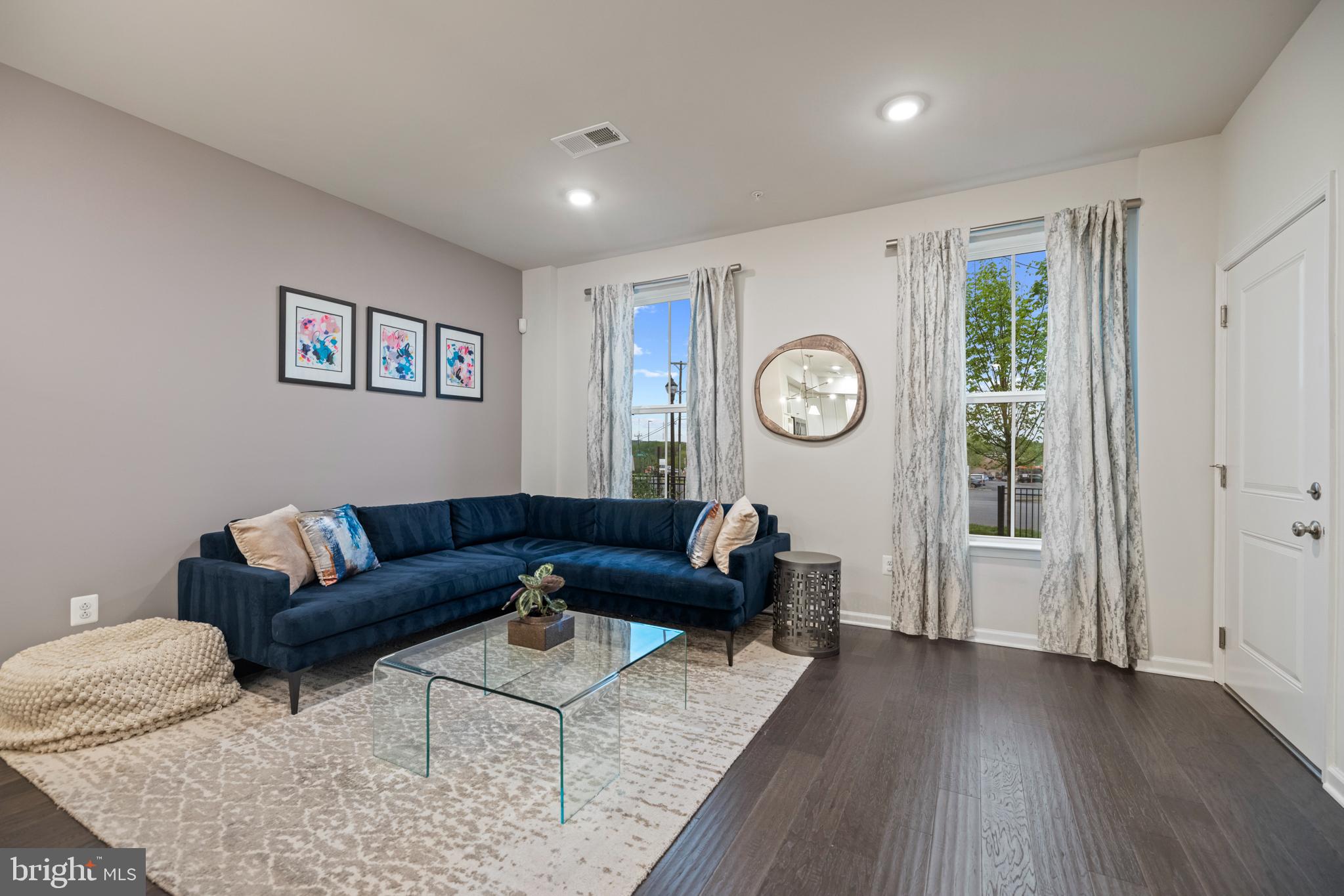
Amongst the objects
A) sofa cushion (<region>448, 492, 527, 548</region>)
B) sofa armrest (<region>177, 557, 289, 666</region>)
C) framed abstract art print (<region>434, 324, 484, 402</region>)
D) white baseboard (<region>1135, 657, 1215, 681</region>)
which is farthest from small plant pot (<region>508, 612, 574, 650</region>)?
white baseboard (<region>1135, 657, 1215, 681</region>)

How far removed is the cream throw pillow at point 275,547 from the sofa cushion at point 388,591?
82mm

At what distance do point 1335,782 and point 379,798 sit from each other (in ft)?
10.6

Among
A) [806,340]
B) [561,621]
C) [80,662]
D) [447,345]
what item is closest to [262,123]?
[447,345]

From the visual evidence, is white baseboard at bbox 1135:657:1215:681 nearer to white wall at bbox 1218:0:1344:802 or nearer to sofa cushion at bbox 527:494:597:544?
white wall at bbox 1218:0:1344:802

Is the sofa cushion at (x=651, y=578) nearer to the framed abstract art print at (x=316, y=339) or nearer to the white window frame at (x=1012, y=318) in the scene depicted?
the white window frame at (x=1012, y=318)

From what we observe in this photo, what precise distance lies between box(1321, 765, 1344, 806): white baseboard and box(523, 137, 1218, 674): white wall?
1.13 m

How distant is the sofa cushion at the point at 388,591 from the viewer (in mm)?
2598

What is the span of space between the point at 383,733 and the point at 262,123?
9.75 ft

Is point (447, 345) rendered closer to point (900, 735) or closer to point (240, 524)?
point (240, 524)

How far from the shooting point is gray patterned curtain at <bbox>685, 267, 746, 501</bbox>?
442cm

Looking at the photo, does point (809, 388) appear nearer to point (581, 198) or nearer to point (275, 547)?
point (581, 198)

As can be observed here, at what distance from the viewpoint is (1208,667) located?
3047 millimetres

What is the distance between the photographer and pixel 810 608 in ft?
11.1

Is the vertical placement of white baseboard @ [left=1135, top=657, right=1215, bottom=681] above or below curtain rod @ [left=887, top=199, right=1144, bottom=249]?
below
